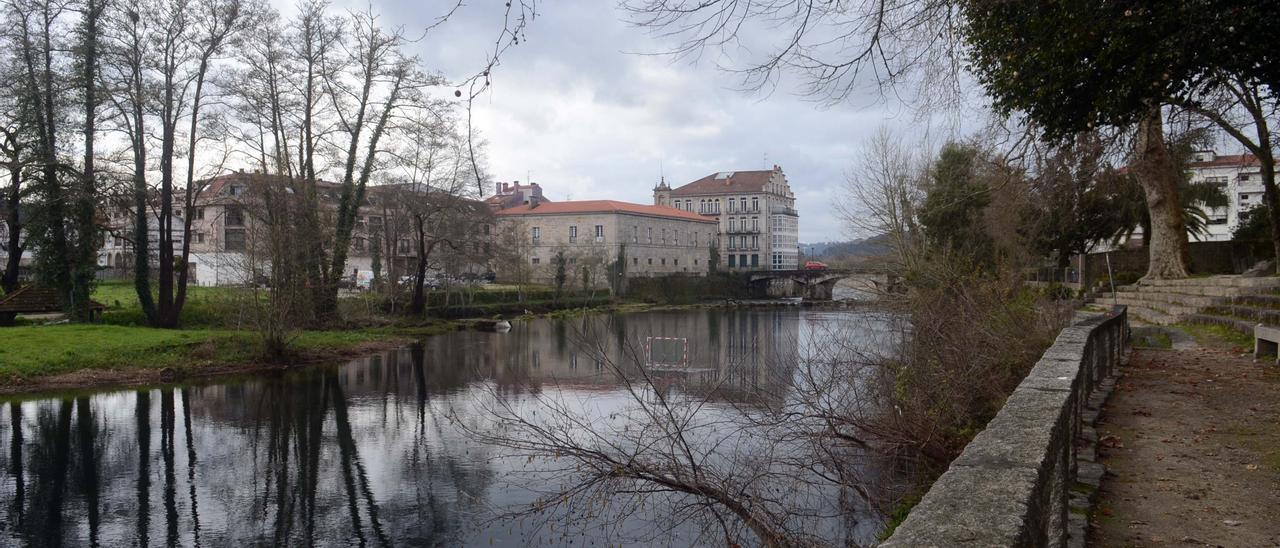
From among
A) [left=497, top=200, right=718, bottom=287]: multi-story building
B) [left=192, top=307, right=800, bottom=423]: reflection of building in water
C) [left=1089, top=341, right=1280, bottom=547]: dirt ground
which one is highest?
[left=497, top=200, right=718, bottom=287]: multi-story building

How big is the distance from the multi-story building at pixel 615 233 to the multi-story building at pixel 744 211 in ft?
29.4

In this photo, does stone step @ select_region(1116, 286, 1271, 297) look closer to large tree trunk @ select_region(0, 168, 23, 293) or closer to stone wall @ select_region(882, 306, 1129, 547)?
stone wall @ select_region(882, 306, 1129, 547)

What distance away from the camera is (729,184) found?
303 ft

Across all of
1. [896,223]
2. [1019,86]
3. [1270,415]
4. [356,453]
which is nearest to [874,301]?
[1019,86]

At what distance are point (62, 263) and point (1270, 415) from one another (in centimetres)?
2736

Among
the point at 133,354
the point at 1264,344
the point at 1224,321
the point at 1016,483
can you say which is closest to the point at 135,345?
the point at 133,354

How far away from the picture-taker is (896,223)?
29.4m

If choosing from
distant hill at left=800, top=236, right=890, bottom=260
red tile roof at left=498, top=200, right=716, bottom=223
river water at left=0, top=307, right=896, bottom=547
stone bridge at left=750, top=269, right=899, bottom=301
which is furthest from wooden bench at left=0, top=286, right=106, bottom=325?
red tile roof at left=498, top=200, right=716, bottom=223

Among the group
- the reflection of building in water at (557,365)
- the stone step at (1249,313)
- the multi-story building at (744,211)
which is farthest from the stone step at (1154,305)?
the multi-story building at (744,211)

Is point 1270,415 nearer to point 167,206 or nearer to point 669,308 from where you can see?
point 167,206

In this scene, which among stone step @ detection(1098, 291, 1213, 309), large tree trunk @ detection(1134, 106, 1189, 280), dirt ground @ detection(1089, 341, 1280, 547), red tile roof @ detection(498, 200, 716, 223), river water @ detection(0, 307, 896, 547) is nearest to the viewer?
dirt ground @ detection(1089, 341, 1280, 547)

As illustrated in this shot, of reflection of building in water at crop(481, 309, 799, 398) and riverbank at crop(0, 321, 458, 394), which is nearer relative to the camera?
reflection of building in water at crop(481, 309, 799, 398)

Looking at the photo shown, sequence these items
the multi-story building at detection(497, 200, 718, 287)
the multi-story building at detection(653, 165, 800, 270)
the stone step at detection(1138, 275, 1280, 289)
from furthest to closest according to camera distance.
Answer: the multi-story building at detection(653, 165, 800, 270), the multi-story building at detection(497, 200, 718, 287), the stone step at detection(1138, 275, 1280, 289)

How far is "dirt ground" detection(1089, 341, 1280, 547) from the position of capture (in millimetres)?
4180
